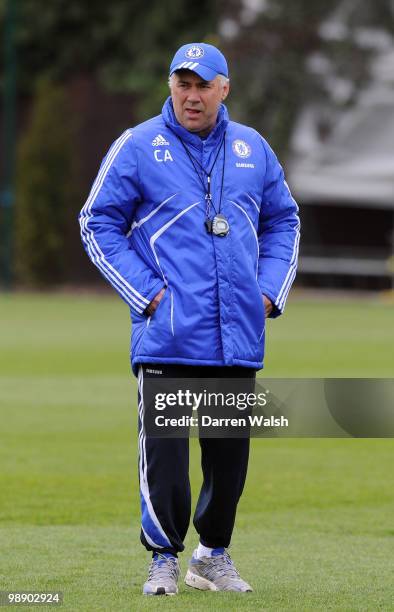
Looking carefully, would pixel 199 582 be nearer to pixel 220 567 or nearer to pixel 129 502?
pixel 220 567

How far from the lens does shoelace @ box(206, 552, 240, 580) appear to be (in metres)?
6.36

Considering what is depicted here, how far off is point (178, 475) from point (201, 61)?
163 cm

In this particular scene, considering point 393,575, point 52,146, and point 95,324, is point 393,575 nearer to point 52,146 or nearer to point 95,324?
point 95,324

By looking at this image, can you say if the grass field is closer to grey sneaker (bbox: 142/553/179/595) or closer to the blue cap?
grey sneaker (bbox: 142/553/179/595)

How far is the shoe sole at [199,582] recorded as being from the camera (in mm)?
6363

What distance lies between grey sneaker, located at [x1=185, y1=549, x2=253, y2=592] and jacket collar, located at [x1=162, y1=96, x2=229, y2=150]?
169 cm

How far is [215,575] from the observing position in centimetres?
636

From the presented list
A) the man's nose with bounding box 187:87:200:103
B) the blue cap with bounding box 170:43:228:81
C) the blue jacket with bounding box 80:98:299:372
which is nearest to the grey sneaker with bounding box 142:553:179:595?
the blue jacket with bounding box 80:98:299:372

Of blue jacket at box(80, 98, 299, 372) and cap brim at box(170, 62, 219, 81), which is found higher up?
cap brim at box(170, 62, 219, 81)

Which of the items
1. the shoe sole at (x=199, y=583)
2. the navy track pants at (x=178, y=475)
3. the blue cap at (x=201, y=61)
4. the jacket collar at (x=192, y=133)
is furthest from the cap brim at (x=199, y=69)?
the shoe sole at (x=199, y=583)

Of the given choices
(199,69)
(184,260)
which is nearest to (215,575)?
(184,260)

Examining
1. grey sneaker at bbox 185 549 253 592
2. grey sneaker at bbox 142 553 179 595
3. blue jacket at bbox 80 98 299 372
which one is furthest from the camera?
grey sneaker at bbox 185 549 253 592

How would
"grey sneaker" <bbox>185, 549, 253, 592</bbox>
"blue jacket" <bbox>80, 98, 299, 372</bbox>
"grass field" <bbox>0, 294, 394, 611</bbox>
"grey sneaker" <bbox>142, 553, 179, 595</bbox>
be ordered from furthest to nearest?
1. "grass field" <bbox>0, 294, 394, 611</bbox>
2. "grey sneaker" <bbox>185, 549, 253, 592</bbox>
3. "grey sneaker" <bbox>142, 553, 179, 595</bbox>
4. "blue jacket" <bbox>80, 98, 299, 372</bbox>

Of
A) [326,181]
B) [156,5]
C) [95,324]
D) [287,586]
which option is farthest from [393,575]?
[156,5]
